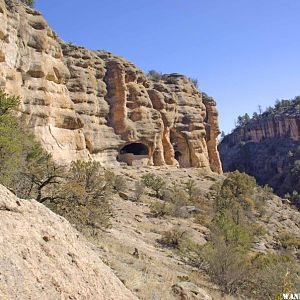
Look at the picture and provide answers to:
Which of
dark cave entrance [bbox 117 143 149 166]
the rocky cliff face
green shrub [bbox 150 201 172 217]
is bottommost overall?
green shrub [bbox 150 201 172 217]

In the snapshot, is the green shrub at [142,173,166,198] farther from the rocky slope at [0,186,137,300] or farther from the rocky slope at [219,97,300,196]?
the rocky slope at [219,97,300,196]

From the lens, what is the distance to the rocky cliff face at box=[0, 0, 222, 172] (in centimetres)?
2478

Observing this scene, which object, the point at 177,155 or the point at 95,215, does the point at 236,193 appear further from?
the point at 95,215

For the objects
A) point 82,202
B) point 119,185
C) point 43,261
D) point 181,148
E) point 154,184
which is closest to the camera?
point 43,261

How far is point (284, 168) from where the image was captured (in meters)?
78.5

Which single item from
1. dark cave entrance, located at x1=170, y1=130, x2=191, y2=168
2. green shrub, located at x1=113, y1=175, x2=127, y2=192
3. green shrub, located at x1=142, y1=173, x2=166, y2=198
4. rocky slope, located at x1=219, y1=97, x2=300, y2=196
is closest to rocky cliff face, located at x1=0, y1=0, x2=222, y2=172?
dark cave entrance, located at x1=170, y1=130, x2=191, y2=168

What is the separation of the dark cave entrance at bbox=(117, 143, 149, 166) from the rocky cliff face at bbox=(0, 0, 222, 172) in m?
0.10

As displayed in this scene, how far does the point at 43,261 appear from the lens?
3727 mm

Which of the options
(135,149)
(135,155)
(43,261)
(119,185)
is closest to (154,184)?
(119,185)

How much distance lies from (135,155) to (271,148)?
61937 mm

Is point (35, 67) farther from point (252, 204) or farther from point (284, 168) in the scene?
point (284, 168)

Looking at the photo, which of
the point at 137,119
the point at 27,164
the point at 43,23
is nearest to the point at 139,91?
the point at 137,119

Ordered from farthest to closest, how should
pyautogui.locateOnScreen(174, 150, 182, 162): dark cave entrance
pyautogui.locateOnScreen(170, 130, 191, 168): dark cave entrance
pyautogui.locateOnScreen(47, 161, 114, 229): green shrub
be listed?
pyautogui.locateOnScreen(174, 150, 182, 162): dark cave entrance < pyautogui.locateOnScreen(170, 130, 191, 168): dark cave entrance < pyautogui.locateOnScreen(47, 161, 114, 229): green shrub

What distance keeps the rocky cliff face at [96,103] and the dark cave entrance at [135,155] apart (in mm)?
102
